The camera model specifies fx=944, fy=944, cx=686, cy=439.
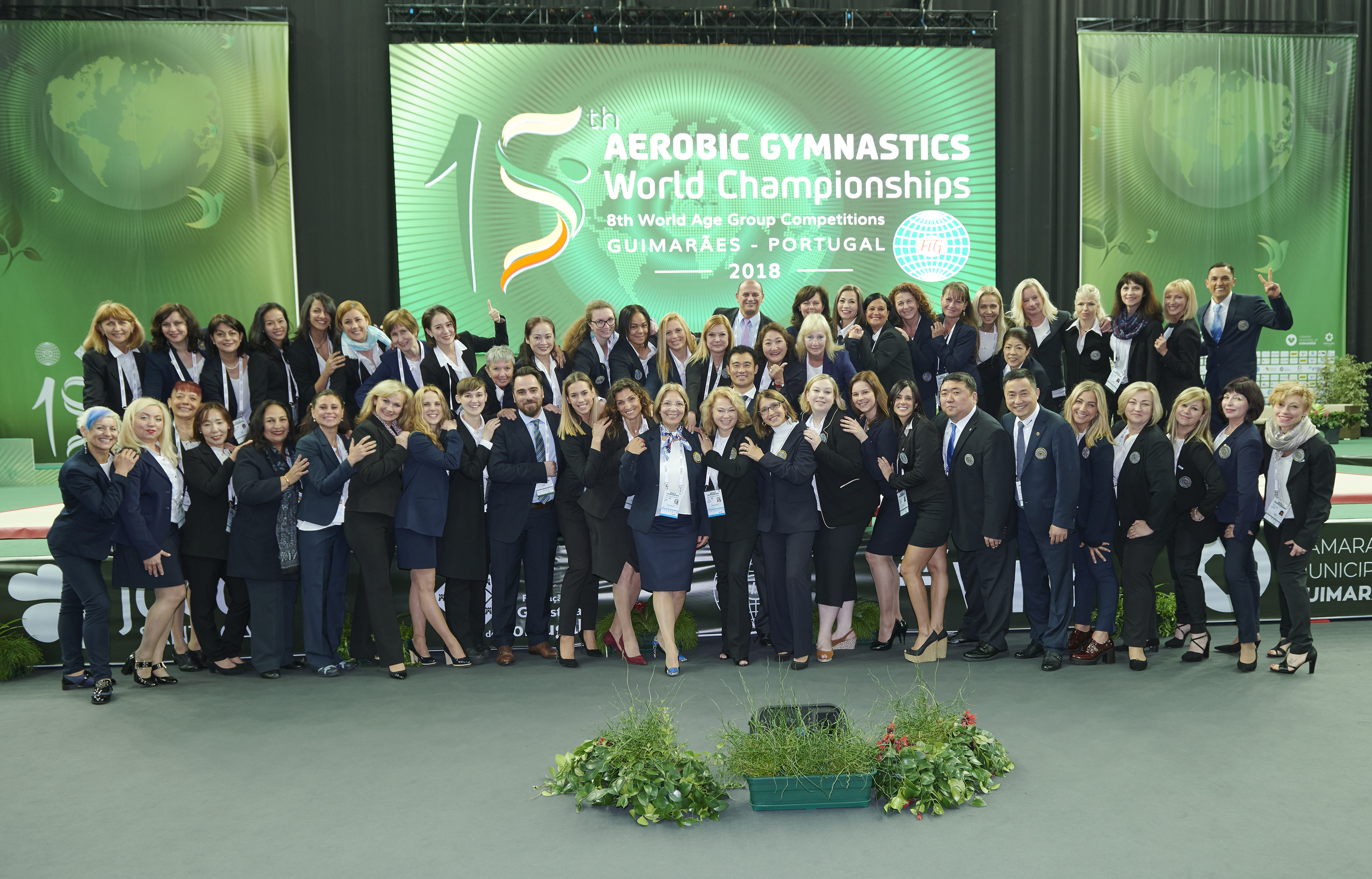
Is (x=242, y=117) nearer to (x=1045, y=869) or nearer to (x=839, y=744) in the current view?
(x=839, y=744)

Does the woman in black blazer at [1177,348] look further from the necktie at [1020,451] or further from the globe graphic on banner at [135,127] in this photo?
the globe graphic on banner at [135,127]

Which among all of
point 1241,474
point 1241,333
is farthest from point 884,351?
point 1241,333

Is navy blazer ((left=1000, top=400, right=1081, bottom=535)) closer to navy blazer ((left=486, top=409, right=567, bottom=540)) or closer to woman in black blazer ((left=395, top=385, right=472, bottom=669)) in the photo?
navy blazer ((left=486, top=409, right=567, bottom=540))

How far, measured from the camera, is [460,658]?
5121mm

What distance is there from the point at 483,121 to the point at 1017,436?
21.4 feet

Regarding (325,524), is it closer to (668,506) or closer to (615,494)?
(615,494)

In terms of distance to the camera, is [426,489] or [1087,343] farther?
[1087,343]

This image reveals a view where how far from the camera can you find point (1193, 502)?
481 cm

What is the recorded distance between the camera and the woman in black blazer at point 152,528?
4.63 metres

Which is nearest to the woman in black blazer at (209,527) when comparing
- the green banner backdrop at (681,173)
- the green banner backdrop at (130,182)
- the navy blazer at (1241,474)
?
the green banner backdrop at (681,173)

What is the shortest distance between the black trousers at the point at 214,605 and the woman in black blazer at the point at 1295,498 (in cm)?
524

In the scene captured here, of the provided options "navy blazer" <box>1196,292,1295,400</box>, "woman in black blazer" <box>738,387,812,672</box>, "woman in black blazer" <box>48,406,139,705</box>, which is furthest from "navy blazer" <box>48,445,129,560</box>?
"navy blazer" <box>1196,292,1295,400</box>

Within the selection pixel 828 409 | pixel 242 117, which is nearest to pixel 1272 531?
pixel 828 409

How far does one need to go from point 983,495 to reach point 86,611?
457cm
